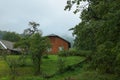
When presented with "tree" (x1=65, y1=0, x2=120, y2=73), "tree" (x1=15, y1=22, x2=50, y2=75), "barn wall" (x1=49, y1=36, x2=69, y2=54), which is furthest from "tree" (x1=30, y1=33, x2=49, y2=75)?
"barn wall" (x1=49, y1=36, x2=69, y2=54)

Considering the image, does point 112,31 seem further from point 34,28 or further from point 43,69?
point 34,28

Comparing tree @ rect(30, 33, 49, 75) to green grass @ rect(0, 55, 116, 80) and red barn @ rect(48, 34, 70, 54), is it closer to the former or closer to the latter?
green grass @ rect(0, 55, 116, 80)

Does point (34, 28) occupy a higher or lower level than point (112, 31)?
higher

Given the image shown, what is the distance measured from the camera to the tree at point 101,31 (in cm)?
2662

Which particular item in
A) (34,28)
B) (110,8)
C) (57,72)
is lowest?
(57,72)

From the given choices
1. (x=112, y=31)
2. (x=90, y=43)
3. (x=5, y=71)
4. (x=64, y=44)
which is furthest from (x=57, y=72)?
(x=64, y=44)

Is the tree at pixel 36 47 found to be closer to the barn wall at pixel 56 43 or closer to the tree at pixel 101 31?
the tree at pixel 101 31

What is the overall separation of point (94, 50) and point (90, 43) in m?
2.35

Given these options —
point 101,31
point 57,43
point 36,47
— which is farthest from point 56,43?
point 101,31

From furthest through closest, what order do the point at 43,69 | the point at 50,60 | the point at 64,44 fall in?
the point at 64,44
the point at 50,60
the point at 43,69

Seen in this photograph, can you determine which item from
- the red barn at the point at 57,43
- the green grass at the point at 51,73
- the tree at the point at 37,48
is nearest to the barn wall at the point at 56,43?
the red barn at the point at 57,43

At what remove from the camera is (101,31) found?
27.9 m

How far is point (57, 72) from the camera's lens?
4803 cm

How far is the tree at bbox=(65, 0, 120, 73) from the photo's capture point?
2662cm
